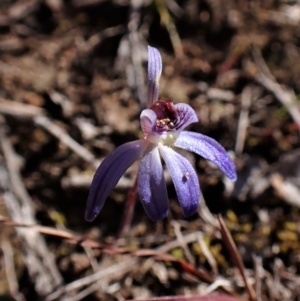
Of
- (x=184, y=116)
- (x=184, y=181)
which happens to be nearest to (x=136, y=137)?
(x=184, y=116)

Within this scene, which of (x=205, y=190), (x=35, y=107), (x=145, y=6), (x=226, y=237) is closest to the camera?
(x=226, y=237)

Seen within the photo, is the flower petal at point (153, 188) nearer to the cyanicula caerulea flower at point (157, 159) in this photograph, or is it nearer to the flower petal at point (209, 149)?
the cyanicula caerulea flower at point (157, 159)

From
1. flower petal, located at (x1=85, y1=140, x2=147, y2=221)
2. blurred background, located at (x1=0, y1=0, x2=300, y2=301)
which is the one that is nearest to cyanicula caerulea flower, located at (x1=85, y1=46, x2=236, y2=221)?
flower petal, located at (x1=85, y1=140, x2=147, y2=221)

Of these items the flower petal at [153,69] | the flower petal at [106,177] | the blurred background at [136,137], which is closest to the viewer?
the flower petal at [106,177]

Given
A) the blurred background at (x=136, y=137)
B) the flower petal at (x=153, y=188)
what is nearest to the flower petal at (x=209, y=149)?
the flower petal at (x=153, y=188)

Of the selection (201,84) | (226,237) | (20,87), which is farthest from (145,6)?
(226,237)

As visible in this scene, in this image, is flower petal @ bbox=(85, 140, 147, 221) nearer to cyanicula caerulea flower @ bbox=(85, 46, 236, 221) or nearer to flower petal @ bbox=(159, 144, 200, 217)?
cyanicula caerulea flower @ bbox=(85, 46, 236, 221)

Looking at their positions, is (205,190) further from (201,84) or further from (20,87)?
A: (20,87)
